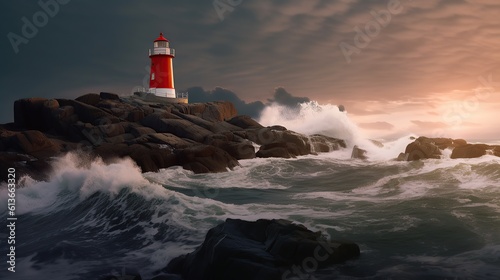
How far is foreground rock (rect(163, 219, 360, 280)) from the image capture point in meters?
6.92

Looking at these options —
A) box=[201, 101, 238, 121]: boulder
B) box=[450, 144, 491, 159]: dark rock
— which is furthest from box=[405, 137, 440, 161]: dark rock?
box=[201, 101, 238, 121]: boulder

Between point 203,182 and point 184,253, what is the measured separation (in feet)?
33.7

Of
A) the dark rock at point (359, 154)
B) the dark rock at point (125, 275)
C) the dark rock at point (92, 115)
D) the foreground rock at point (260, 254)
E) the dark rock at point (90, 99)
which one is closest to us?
the foreground rock at point (260, 254)

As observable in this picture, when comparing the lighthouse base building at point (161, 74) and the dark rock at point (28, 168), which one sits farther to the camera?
the lighthouse base building at point (161, 74)

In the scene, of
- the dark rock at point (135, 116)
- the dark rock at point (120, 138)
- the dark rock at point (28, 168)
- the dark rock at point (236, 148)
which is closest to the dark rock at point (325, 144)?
the dark rock at point (236, 148)

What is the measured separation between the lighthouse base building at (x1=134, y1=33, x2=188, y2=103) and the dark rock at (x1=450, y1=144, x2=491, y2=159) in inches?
937

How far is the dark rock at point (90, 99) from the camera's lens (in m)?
34.5

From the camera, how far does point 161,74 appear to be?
133 ft

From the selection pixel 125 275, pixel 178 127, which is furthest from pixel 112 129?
pixel 125 275

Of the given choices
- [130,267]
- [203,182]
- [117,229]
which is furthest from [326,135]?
[130,267]

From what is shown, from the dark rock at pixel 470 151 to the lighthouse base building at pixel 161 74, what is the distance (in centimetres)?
2379

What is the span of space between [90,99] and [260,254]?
30.5m

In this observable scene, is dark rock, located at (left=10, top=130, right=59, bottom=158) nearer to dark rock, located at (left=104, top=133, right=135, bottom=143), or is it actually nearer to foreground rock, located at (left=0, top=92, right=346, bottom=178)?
foreground rock, located at (left=0, top=92, right=346, bottom=178)

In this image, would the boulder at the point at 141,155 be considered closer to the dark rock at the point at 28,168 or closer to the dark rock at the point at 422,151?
the dark rock at the point at 28,168
